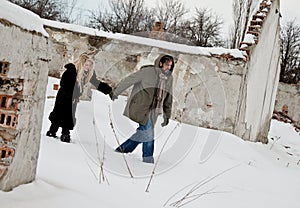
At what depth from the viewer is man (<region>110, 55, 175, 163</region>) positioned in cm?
493

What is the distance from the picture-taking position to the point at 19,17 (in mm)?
2312

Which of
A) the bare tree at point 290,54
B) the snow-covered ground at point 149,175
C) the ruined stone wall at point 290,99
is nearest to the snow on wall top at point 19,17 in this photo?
the snow-covered ground at point 149,175

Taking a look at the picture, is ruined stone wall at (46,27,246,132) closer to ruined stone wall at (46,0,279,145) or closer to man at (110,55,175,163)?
ruined stone wall at (46,0,279,145)

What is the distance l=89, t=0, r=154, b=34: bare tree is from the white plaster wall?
15678 millimetres

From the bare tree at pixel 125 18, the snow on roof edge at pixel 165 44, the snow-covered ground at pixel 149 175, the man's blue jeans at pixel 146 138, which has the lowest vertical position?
the snow-covered ground at pixel 149 175

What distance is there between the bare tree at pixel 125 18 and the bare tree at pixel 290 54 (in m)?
9.85

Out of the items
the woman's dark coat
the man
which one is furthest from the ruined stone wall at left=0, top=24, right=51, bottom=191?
the woman's dark coat

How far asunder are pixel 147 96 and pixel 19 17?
2758 millimetres

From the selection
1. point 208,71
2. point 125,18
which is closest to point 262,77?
point 208,71

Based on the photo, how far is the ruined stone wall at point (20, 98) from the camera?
2234mm

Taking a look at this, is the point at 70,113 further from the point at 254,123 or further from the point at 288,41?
the point at 288,41

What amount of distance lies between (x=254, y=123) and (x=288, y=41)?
22362 mm

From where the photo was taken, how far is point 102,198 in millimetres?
2896

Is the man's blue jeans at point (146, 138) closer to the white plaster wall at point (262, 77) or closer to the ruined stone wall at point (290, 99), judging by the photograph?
the white plaster wall at point (262, 77)
